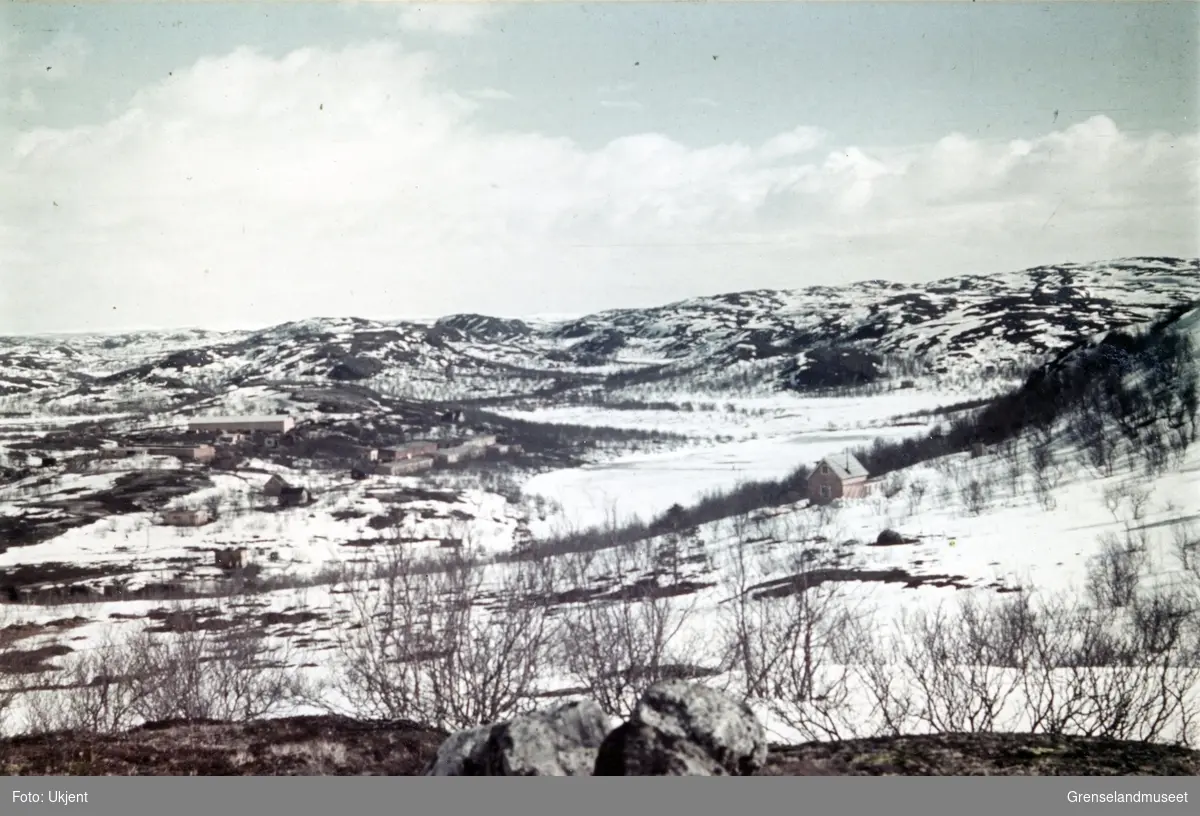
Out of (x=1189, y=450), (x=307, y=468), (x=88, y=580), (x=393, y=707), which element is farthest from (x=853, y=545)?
(x=88, y=580)

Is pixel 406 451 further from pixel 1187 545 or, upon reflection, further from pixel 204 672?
pixel 1187 545

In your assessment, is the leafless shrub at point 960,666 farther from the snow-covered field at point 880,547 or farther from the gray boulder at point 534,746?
the gray boulder at point 534,746

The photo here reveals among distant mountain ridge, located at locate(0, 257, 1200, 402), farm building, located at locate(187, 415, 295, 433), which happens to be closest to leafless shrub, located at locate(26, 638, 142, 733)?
farm building, located at locate(187, 415, 295, 433)

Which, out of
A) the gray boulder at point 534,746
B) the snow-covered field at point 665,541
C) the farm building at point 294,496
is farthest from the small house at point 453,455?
the gray boulder at point 534,746

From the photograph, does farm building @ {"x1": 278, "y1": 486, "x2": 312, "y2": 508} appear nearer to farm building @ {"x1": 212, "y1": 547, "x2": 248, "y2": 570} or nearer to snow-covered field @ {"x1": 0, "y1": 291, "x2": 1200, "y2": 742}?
snow-covered field @ {"x1": 0, "y1": 291, "x2": 1200, "y2": 742}

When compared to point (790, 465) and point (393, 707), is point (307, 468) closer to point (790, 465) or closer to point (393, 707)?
point (393, 707)

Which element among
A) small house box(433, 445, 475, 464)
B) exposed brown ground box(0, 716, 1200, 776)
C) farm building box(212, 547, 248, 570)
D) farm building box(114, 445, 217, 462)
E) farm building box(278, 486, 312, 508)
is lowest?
exposed brown ground box(0, 716, 1200, 776)
